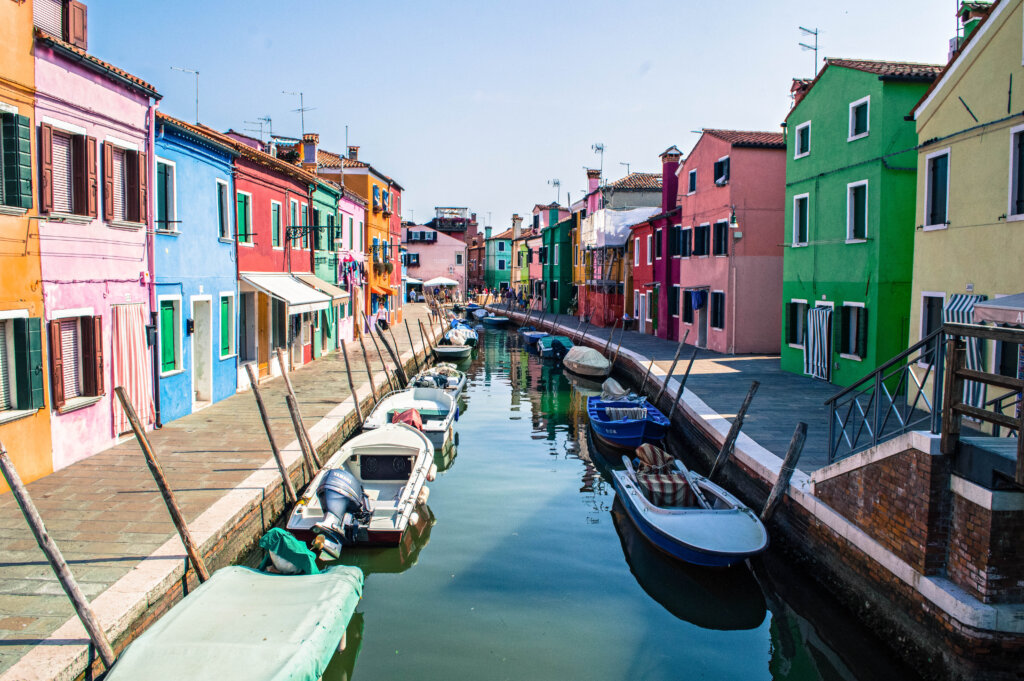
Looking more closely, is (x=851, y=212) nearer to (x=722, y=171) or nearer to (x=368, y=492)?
(x=722, y=171)

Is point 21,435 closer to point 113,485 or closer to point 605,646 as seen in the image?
point 113,485

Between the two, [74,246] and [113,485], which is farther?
[74,246]

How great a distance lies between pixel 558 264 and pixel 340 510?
146ft

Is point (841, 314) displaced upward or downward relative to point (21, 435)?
upward

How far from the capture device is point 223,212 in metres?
17.5

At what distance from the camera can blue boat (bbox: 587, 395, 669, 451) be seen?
53.7 ft

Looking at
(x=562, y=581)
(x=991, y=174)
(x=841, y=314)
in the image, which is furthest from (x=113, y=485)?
(x=841, y=314)

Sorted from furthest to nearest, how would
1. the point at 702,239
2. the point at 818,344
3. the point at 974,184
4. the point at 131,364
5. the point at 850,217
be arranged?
the point at 702,239
the point at 818,344
the point at 850,217
the point at 974,184
the point at 131,364

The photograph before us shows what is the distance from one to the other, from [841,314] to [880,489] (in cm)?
1161

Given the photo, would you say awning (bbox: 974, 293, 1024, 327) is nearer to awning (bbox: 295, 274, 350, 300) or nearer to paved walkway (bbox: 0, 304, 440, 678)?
paved walkway (bbox: 0, 304, 440, 678)

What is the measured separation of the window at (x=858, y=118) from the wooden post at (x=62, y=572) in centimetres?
1746

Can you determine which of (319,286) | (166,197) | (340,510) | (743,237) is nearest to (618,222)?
(743,237)

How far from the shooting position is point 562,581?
32.4 ft

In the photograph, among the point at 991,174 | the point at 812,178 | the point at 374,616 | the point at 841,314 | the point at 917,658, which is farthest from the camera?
the point at 812,178
